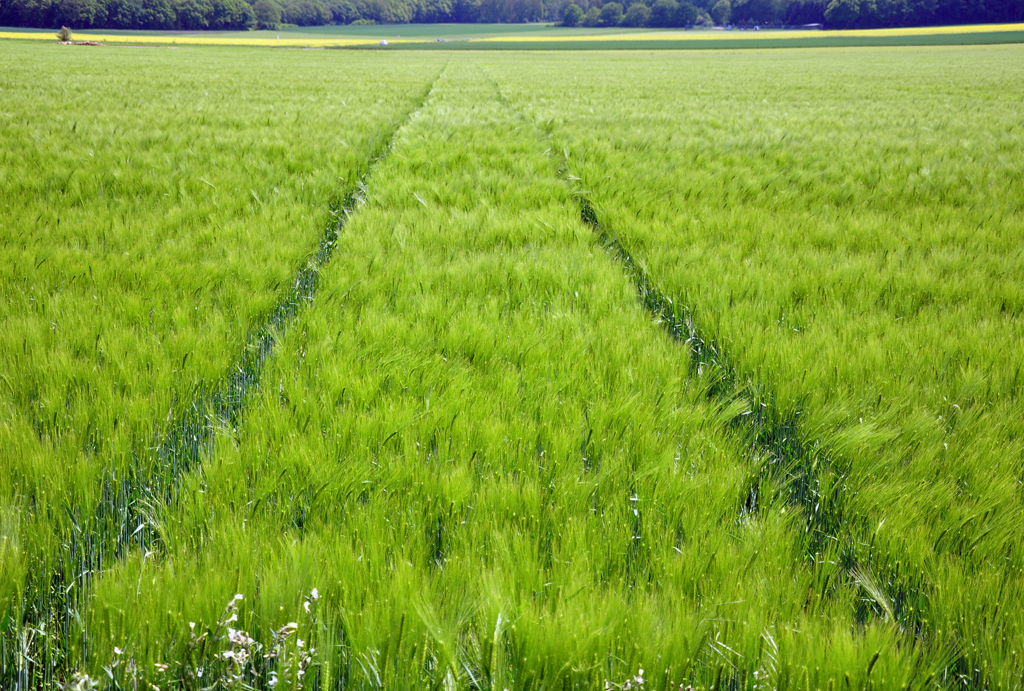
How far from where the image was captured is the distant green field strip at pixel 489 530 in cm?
82

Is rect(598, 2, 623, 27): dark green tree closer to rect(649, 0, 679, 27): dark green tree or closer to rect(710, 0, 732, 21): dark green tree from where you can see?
rect(649, 0, 679, 27): dark green tree

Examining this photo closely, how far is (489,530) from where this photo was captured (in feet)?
3.52

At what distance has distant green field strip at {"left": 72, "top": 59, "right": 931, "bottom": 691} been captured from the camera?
0.82 metres

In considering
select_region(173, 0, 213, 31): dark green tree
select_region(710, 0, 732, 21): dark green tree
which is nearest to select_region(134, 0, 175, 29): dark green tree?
select_region(173, 0, 213, 31): dark green tree

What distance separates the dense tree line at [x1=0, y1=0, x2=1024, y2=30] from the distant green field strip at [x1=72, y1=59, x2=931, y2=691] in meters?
99.0

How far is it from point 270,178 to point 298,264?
1.93 m

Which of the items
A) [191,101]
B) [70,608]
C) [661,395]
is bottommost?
[70,608]

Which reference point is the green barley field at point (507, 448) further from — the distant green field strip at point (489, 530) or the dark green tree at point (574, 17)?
the dark green tree at point (574, 17)

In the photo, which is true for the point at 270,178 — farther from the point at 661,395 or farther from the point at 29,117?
the point at 29,117

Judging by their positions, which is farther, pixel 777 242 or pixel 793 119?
pixel 793 119

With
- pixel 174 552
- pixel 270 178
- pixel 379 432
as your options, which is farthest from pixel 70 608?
pixel 270 178

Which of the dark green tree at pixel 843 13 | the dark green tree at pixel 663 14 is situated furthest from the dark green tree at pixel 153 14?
the dark green tree at pixel 843 13

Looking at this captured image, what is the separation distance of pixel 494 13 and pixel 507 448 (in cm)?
15708

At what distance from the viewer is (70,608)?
2.95 feet
